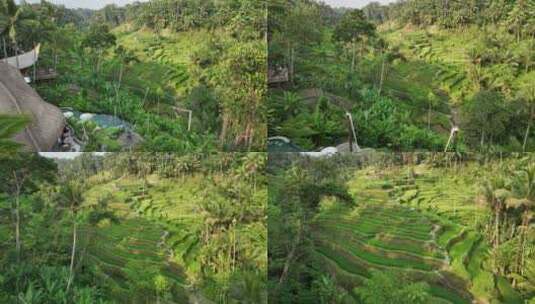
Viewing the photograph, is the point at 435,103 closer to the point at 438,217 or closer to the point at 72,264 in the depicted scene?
the point at 438,217

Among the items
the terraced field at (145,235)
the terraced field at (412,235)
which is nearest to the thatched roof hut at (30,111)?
the terraced field at (145,235)

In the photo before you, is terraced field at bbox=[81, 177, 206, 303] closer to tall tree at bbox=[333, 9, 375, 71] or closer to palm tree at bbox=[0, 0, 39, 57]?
palm tree at bbox=[0, 0, 39, 57]

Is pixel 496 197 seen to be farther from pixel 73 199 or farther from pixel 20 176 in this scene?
pixel 20 176

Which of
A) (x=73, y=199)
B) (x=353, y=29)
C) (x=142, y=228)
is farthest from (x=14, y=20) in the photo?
(x=353, y=29)

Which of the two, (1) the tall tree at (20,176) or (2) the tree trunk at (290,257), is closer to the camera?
(1) the tall tree at (20,176)

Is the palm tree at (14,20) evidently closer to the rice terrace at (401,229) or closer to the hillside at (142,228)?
the hillside at (142,228)

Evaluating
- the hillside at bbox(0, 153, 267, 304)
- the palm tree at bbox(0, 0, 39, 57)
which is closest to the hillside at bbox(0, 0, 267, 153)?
the palm tree at bbox(0, 0, 39, 57)

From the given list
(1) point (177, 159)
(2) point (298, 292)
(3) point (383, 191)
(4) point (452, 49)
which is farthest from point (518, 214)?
(1) point (177, 159)
